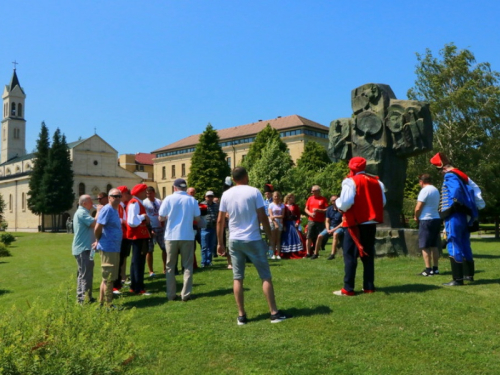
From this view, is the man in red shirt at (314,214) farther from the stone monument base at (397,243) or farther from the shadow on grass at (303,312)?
the shadow on grass at (303,312)

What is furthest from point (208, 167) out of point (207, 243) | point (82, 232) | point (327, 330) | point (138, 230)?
point (327, 330)

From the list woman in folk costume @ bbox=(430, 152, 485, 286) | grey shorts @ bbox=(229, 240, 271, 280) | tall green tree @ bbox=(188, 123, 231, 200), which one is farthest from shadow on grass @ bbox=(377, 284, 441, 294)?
tall green tree @ bbox=(188, 123, 231, 200)

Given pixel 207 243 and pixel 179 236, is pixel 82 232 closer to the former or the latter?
pixel 179 236

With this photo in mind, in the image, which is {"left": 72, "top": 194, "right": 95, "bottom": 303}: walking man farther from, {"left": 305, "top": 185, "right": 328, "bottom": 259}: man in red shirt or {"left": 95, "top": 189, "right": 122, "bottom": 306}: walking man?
{"left": 305, "top": 185, "right": 328, "bottom": 259}: man in red shirt

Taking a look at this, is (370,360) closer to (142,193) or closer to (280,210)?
(142,193)

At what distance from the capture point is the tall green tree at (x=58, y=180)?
71688 millimetres

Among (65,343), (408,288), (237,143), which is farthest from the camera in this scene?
(237,143)

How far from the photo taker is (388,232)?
39.7 ft

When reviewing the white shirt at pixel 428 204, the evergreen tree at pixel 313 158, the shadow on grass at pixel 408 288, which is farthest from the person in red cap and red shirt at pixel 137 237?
the evergreen tree at pixel 313 158

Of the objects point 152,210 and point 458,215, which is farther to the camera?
point 152,210

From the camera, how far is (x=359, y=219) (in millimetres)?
7168

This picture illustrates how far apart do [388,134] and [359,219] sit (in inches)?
243

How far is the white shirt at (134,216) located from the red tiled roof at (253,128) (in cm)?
6616

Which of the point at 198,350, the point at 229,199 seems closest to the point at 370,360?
the point at 198,350
